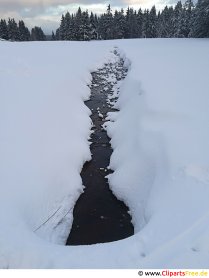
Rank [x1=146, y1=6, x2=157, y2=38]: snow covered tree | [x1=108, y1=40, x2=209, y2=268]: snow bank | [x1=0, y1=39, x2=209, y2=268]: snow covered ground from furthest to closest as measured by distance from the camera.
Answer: [x1=146, y1=6, x2=157, y2=38]: snow covered tree → [x1=108, y1=40, x2=209, y2=268]: snow bank → [x1=0, y1=39, x2=209, y2=268]: snow covered ground

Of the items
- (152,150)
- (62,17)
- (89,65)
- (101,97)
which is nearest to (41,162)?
(152,150)

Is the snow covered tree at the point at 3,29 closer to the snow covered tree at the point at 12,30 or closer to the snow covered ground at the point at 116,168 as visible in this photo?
the snow covered tree at the point at 12,30

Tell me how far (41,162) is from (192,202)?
496 cm

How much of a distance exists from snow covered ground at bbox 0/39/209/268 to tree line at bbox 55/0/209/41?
33497mm

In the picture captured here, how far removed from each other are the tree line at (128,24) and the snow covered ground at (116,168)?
33497mm

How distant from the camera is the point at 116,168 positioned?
10336 mm

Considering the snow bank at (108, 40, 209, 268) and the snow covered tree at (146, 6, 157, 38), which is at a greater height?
the snow covered tree at (146, 6, 157, 38)

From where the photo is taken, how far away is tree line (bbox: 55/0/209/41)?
4622cm

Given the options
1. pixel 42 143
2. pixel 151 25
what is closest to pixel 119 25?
pixel 151 25

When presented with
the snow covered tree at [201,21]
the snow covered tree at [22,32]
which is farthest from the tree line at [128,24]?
the snow covered tree at [22,32]

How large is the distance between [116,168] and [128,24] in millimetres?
60904

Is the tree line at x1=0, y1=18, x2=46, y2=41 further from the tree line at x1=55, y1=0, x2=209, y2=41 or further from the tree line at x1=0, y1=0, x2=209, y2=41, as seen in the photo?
the tree line at x1=55, y1=0, x2=209, y2=41

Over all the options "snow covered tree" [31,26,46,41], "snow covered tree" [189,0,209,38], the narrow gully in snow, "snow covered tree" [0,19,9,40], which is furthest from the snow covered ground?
"snow covered tree" [31,26,46,41]

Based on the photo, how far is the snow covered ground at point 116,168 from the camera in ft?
18.6
